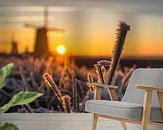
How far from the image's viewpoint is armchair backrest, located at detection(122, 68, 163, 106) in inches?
148

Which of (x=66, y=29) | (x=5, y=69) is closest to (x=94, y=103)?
(x=5, y=69)

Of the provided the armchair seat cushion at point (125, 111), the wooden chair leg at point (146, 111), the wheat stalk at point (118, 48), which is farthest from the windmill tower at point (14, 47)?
the wooden chair leg at point (146, 111)

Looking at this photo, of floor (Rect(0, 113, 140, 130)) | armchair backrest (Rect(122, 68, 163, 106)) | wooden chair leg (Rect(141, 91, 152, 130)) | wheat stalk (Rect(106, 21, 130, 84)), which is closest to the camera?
wooden chair leg (Rect(141, 91, 152, 130))

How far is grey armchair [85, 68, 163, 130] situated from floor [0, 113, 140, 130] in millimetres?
756

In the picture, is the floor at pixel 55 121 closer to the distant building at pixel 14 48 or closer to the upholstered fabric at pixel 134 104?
the upholstered fabric at pixel 134 104

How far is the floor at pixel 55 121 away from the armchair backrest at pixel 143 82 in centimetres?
70

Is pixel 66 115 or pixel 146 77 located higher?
pixel 146 77

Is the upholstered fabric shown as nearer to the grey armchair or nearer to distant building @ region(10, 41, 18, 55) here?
the grey armchair

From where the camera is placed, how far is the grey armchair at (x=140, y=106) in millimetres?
3199

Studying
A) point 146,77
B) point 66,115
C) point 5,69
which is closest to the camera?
point 5,69

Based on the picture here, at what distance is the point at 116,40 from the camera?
17.9 feet

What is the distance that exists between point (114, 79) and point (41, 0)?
1.57m

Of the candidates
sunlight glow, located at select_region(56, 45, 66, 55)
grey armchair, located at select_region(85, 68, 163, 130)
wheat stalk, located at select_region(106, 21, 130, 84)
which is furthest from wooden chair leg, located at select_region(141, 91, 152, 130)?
sunlight glow, located at select_region(56, 45, 66, 55)

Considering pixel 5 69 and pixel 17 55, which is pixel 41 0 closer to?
pixel 17 55
